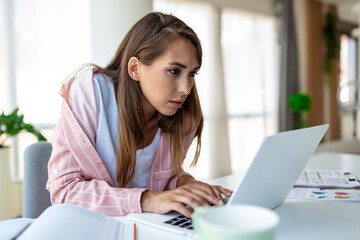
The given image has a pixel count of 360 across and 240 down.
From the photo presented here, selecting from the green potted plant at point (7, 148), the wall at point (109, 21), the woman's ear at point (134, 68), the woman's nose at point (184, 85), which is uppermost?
the wall at point (109, 21)

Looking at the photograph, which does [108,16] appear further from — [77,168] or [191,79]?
[77,168]

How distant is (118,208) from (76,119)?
31cm

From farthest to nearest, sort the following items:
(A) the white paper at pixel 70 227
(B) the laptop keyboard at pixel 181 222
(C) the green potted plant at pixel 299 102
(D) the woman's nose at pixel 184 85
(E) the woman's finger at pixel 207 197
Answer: (C) the green potted plant at pixel 299 102
(D) the woman's nose at pixel 184 85
(E) the woman's finger at pixel 207 197
(B) the laptop keyboard at pixel 181 222
(A) the white paper at pixel 70 227

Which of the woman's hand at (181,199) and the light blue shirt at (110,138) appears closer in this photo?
the woman's hand at (181,199)

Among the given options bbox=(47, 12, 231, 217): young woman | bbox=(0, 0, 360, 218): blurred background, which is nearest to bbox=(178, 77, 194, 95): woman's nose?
bbox=(47, 12, 231, 217): young woman

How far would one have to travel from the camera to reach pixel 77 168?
3.14ft

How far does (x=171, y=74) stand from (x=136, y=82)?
156mm

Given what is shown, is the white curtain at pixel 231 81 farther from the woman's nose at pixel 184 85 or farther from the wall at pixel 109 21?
the woman's nose at pixel 184 85

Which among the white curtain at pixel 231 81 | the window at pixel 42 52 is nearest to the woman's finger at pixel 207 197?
the window at pixel 42 52

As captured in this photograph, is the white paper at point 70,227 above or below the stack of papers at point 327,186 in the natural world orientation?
above

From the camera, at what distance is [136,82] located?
1.16 metres

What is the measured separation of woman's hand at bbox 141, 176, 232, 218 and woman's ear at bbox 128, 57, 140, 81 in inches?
17.1

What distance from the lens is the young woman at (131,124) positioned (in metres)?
0.90

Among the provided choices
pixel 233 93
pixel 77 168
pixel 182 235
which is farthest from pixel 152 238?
pixel 233 93
